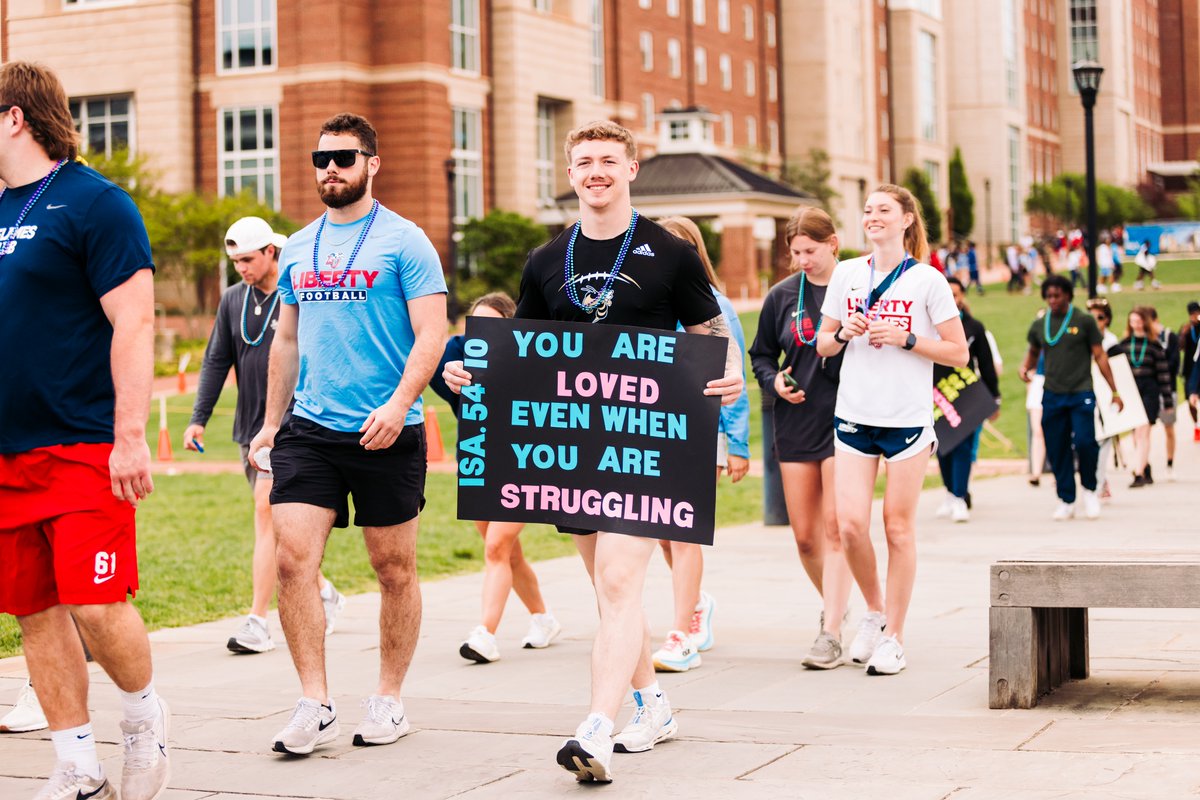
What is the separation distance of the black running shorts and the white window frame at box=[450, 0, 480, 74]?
5482 cm

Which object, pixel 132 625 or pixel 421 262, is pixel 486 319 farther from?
pixel 132 625

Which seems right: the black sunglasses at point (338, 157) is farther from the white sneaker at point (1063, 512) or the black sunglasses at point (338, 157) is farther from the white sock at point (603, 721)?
the white sneaker at point (1063, 512)

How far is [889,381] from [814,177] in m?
77.6

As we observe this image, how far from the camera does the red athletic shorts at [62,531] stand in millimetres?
4996

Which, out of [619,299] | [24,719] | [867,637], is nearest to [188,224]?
[867,637]

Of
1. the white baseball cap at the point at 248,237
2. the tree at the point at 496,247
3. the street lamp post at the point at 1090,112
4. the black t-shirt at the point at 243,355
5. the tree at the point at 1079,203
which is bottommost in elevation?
the black t-shirt at the point at 243,355

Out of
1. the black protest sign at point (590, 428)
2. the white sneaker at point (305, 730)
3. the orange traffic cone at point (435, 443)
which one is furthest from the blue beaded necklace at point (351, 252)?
the orange traffic cone at point (435, 443)

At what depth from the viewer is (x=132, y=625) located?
16.8ft

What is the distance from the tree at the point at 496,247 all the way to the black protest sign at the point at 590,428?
49454 mm

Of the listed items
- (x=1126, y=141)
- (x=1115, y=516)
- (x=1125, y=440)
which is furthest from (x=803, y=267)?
(x=1126, y=141)

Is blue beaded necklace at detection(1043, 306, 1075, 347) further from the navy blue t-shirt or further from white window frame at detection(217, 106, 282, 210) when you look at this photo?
white window frame at detection(217, 106, 282, 210)

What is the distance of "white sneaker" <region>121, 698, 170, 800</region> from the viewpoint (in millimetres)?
5219

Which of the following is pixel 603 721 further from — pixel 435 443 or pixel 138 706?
pixel 435 443

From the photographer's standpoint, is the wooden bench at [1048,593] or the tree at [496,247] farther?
the tree at [496,247]
